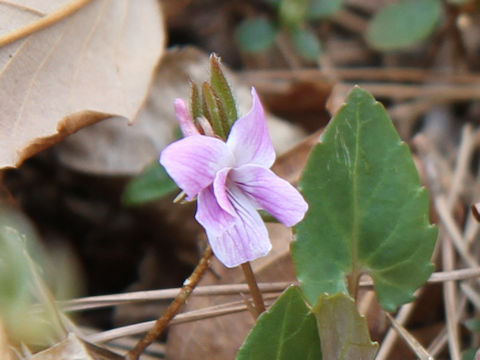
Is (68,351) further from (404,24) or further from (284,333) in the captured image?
(404,24)

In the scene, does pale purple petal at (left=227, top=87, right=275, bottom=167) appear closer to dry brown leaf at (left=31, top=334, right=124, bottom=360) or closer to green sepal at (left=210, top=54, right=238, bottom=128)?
green sepal at (left=210, top=54, right=238, bottom=128)

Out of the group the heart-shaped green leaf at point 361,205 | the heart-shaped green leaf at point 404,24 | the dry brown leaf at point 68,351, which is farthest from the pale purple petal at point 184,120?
the heart-shaped green leaf at point 404,24

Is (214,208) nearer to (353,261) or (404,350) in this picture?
(353,261)

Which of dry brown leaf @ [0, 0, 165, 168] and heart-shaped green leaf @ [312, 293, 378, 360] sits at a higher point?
dry brown leaf @ [0, 0, 165, 168]

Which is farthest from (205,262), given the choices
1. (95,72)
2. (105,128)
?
(105,128)

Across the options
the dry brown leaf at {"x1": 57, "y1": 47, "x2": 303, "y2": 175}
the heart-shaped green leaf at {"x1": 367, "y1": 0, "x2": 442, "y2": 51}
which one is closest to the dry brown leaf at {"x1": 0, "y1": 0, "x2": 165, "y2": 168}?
the dry brown leaf at {"x1": 57, "y1": 47, "x2": 303, "y2": 175}

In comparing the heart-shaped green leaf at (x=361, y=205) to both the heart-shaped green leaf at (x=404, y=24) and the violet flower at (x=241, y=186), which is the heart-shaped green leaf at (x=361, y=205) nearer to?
the violet flower at (x=241, y=186)

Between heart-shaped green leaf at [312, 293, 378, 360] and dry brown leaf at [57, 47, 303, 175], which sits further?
dry brown leaf at [57, 47, 303, 175]
